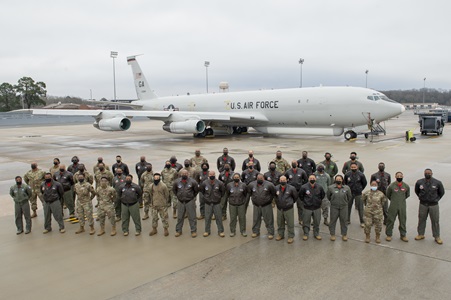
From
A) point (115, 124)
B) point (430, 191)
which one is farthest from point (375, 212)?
point (115, 124)

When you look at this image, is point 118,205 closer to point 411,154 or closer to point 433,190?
point 433,190

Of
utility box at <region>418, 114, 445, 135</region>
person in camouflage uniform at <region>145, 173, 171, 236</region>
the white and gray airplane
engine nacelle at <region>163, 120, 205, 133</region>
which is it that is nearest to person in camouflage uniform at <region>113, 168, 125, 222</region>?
person in camouflage uniform at <region>145, 173, 171, 236</region>

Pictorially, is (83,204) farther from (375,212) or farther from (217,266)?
(375,212)

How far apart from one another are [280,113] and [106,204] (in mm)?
19502

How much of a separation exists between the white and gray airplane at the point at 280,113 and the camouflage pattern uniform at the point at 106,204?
17.0 metres

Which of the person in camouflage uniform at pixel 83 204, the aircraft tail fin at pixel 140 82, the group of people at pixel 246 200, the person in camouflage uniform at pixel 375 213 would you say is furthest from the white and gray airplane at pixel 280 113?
the person in camouflage uniform at pixel 375 213

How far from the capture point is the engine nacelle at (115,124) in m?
24.1

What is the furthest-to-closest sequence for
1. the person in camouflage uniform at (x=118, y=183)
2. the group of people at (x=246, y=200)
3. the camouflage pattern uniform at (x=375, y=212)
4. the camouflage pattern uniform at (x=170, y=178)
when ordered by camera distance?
1. the camouflage pattern uniform at (x=170, y=178)
2. the person in camouflage uniform at (x=118, y=183)
3. the group of people at (x=246, y=200)
4. the camouflage pattern uniform at (x=375, y=212)

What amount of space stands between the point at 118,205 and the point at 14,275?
3.09 m

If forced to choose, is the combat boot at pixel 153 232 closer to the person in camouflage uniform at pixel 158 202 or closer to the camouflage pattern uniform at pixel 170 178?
the person in camouflage uniform at pixel 158 202

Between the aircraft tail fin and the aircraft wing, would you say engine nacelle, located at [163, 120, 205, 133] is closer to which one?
the aircraft wing

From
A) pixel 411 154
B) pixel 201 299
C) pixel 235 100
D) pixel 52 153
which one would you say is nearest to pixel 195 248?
pixel 201 299

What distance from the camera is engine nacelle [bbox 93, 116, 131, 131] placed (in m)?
24.1

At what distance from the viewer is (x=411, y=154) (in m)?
17.7
